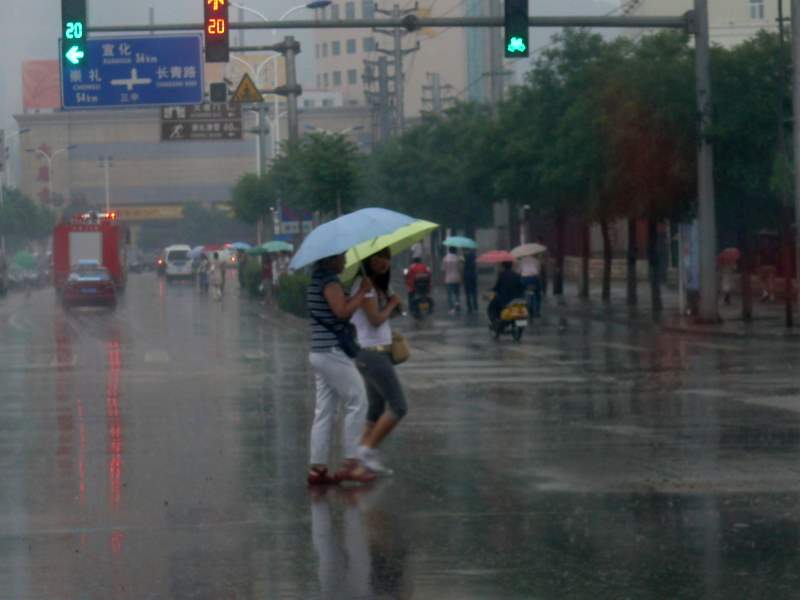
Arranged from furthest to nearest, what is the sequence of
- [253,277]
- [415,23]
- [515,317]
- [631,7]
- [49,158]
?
[49,158], [631,7], [253,277], [515,317], [415,23]

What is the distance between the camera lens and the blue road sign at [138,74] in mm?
35406

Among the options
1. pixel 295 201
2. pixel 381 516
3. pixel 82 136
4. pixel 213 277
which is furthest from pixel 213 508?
pixel 82 136

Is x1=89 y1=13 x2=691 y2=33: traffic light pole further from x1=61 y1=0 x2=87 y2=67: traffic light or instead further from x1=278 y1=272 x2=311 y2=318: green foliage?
x1=278 y1=272 x2=311 y2=318: green foliage

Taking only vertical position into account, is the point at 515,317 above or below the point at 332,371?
below

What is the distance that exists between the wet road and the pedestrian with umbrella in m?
0.30

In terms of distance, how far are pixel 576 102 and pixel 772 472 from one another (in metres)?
27.6

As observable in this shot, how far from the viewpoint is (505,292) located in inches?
1191

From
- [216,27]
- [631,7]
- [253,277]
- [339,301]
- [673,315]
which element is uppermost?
[631,7]

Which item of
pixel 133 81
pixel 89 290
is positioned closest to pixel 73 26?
pixel 133 81

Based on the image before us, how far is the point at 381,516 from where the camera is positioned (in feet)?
34.6

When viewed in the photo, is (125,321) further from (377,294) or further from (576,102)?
(377,294)

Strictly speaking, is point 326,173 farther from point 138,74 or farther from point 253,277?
point 253,277

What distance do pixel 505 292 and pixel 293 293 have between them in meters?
A: 13.2

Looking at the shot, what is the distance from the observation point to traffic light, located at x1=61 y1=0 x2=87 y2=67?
24453 millimetres
